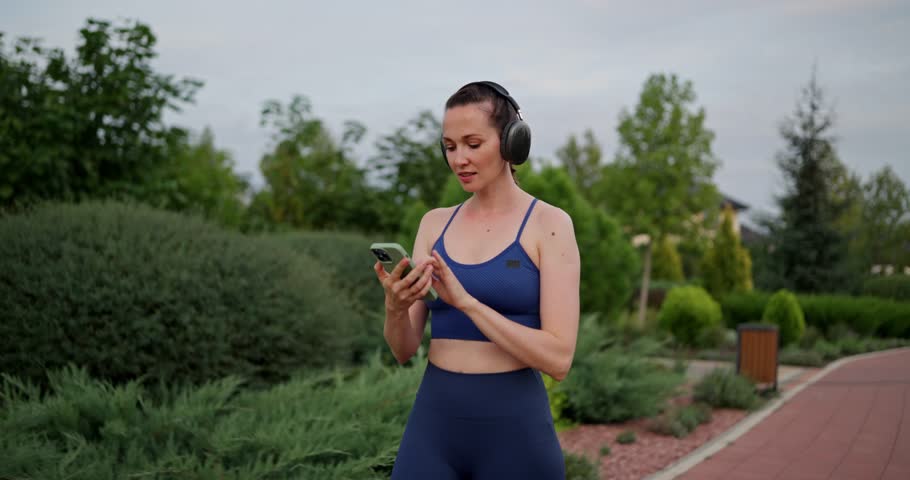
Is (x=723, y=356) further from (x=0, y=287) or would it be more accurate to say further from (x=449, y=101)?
(x=449, y=101)

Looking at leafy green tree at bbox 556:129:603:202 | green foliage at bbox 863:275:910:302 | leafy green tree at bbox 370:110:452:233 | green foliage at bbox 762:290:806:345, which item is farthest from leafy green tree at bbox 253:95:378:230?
leafy green tree at bbox 556:129:603:202

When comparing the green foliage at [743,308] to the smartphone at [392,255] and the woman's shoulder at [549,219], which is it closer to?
the woman's shoulder at [549,219]

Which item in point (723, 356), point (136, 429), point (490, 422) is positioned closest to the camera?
point (490, 422)

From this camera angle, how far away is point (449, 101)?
97.1 inches

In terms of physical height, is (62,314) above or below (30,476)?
above

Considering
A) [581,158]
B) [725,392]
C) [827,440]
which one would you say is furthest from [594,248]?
[581,158]

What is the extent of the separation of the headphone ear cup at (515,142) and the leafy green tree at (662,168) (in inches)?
967

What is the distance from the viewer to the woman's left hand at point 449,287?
217 centimetres

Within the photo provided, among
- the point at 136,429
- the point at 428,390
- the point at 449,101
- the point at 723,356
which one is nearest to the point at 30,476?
the point at 136,429

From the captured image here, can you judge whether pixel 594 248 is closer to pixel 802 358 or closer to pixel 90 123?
pixel 802 358

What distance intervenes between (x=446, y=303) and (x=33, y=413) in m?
3.44

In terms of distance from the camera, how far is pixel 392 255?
7.02 ft

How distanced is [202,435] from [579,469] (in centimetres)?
259

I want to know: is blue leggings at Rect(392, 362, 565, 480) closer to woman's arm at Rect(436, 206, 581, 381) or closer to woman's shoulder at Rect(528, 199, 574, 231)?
woman's arm at Rect(436, 206, 581, 381)
